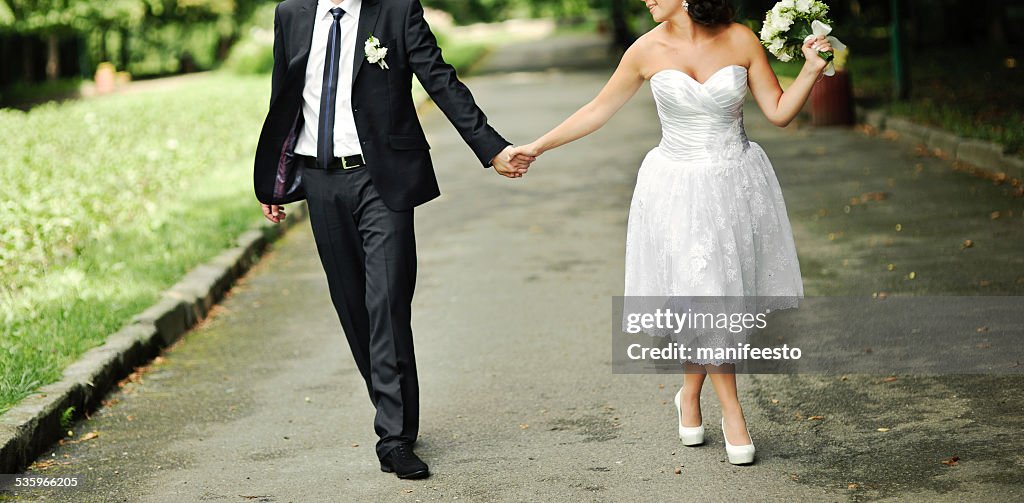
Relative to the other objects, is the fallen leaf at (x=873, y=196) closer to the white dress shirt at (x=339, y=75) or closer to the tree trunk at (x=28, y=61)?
the white dress shirt at (x=339, y=75)

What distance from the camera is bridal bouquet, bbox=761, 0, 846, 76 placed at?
4922 mm

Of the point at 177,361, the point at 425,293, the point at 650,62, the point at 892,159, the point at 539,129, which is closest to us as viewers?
the point at 650,62

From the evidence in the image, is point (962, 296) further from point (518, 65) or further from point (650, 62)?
point (518, 65)

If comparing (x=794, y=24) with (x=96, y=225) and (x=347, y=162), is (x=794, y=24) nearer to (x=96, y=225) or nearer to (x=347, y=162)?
(x=347, y=162)

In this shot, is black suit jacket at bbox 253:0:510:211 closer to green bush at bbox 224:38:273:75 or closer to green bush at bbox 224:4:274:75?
green bush at bbox 224:4:274:75

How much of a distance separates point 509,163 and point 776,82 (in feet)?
3.66

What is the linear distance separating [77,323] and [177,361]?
0.63 m

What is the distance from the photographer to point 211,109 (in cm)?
2453

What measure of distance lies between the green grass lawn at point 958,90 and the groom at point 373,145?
8403 millimetres

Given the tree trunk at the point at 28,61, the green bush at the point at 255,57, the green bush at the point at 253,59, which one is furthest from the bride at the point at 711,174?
the tree trunk at the point at 28,61

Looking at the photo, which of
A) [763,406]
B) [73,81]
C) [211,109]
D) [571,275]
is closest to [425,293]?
[571,275]

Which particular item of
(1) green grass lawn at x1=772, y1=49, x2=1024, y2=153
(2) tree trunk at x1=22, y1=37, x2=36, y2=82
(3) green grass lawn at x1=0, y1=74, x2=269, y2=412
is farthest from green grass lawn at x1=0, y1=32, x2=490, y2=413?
(2) tree trunk at x1=22, y1=37, x2=36, y2=82

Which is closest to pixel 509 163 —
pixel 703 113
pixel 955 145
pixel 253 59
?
pixel 703 113

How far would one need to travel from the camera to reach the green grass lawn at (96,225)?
7391 mm
